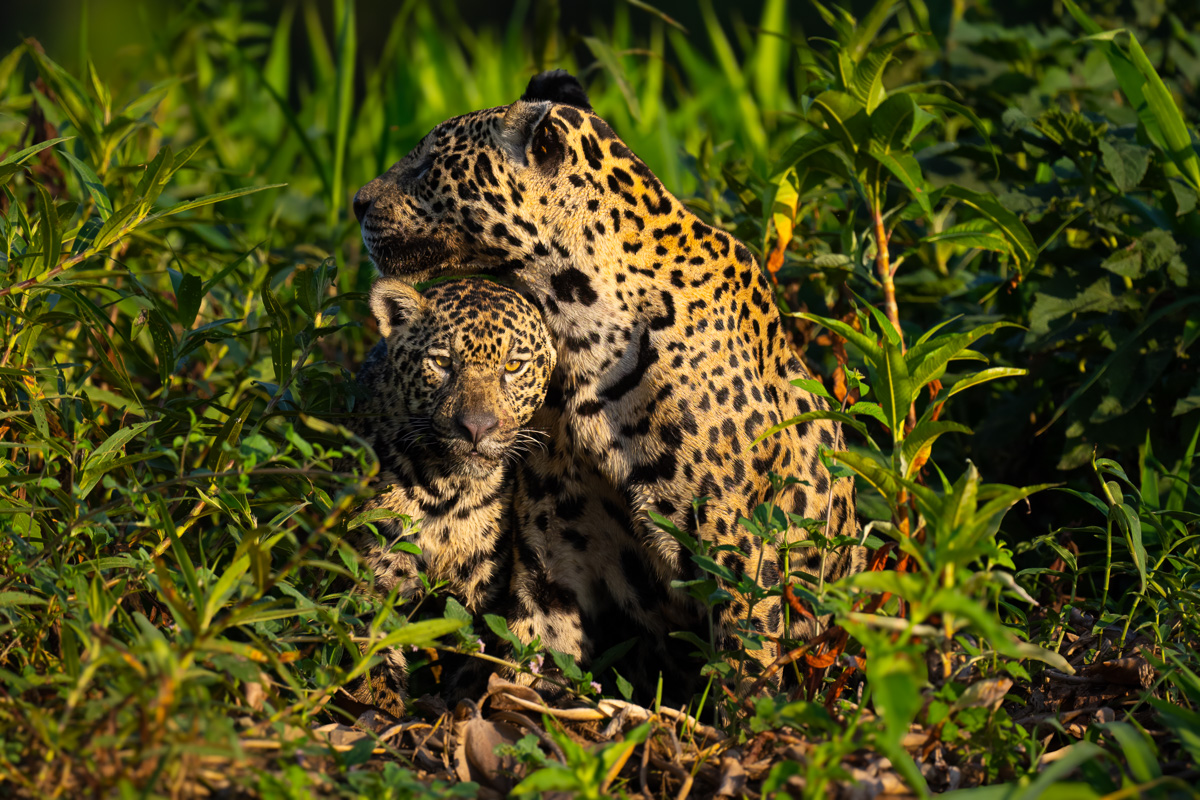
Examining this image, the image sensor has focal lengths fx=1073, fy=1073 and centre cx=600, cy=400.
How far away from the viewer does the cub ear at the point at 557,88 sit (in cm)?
441

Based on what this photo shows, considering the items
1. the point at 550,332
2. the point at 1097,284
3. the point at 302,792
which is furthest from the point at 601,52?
the point at 302,792

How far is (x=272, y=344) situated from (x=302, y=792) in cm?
162

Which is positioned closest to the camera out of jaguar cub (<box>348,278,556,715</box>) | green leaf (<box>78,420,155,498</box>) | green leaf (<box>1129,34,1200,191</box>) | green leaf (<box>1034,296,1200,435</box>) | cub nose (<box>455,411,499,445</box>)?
green leaf (<box>78,420,155,498</box>)

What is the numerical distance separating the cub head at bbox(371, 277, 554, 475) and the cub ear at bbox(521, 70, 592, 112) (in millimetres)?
918

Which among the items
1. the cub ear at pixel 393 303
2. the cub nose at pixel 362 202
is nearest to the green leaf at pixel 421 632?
the cub ear at pixel 393 303

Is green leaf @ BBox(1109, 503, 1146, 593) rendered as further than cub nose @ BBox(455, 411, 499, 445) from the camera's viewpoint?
No

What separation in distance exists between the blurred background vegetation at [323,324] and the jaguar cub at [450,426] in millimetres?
225

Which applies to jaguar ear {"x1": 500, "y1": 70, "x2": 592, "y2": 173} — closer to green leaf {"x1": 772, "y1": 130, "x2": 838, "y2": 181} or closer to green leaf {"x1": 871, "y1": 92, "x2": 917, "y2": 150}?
green leaf {"x1": 772, "y1": 130, "x2": 838, "y2": 181}

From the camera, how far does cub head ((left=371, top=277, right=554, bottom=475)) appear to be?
3.69m

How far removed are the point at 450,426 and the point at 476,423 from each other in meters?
0.12

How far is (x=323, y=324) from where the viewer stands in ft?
13.1

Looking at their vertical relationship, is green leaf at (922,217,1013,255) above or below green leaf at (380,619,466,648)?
above

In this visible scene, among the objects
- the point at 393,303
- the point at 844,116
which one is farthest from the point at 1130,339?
the point at 393,303

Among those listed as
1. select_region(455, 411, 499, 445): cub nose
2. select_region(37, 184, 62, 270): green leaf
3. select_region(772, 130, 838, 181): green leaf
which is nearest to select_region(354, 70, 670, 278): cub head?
select_region(772, 130, 838, 181): green leaf
